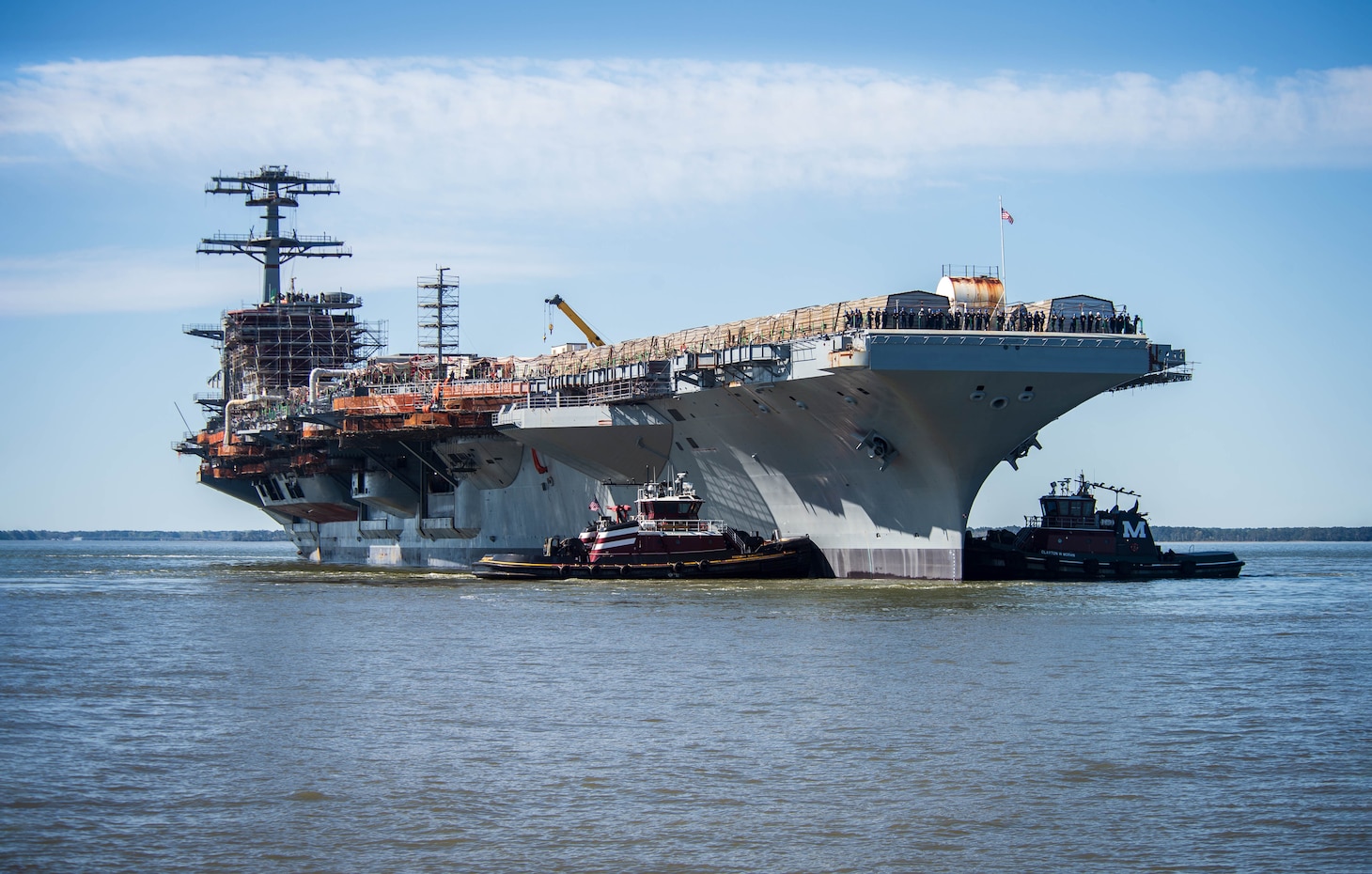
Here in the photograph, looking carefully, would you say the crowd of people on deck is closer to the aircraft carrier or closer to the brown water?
the aircraft carrier

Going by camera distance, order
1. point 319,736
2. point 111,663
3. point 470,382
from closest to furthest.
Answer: point 319,736
point 111,663
point 470,382

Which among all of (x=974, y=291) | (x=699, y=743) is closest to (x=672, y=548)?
(x=974, y=291)

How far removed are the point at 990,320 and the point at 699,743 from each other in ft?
65.6

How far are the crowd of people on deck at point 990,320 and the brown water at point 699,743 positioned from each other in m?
7.19

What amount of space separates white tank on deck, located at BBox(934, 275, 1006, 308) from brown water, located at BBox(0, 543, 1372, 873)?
8.71m

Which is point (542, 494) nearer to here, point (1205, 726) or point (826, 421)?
point (826, 421)

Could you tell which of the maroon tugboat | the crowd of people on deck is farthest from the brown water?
the maroon tugboat

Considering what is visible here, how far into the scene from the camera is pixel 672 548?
3628 cm

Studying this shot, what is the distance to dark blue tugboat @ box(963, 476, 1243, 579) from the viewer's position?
36.7 metres

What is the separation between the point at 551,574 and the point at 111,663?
18.0 meters

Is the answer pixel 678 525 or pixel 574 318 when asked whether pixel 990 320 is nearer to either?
pixel 678 525

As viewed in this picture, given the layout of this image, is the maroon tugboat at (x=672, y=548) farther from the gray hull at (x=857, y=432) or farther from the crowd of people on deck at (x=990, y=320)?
the crowd of people on deck at (x=990, y=320)

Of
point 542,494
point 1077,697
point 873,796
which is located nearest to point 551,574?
point 542,494

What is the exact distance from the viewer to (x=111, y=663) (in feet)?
69.4
